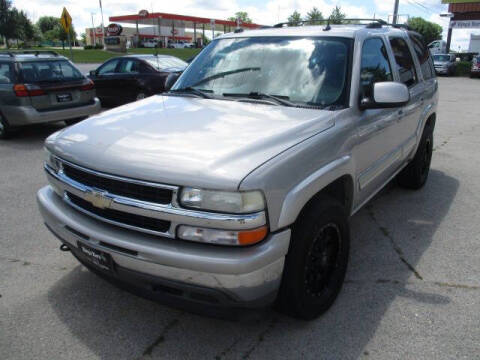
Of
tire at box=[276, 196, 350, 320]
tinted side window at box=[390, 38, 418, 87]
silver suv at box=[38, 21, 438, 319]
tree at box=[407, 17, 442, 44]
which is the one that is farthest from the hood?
tree at box=[407, 17, 442, 44]

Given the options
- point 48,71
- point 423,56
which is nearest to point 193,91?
point 423,56

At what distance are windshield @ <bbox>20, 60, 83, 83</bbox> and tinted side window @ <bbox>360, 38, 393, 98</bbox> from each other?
6.50 metres

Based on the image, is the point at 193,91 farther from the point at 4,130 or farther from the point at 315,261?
the point at 4,130

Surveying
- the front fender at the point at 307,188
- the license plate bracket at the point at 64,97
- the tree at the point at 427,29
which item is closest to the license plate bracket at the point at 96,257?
the front fender at the point at 307,188

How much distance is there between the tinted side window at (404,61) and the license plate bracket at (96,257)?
319 centimetres

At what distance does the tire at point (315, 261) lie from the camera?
2.44 meters


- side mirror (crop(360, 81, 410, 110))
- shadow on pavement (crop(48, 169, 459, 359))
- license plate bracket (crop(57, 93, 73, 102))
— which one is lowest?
shadow on pavement (crop(48, 169, 459, 359))

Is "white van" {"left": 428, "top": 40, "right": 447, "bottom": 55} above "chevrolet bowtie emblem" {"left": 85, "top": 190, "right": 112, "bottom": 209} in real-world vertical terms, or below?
above

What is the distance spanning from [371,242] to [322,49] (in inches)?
70.8

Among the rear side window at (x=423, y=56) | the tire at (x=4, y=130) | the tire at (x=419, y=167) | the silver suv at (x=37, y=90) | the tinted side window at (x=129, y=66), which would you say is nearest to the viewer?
the rear side window at (x=423, y=56)

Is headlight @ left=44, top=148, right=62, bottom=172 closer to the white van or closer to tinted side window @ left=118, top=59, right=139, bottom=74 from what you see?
tinted side window @ left=118, top=59, right=139, bottom=74

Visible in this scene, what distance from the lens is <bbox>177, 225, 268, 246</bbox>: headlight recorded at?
2152 mm

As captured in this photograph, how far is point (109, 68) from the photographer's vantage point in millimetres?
11492

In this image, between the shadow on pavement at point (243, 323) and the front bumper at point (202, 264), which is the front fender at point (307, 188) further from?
the shadow on pavement at point (243, 323)
